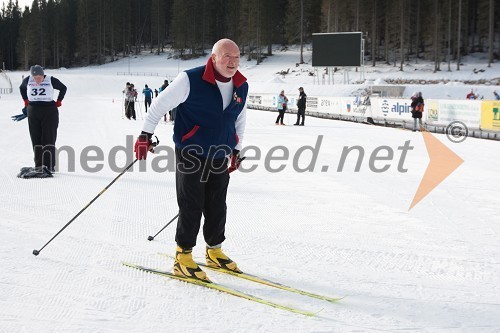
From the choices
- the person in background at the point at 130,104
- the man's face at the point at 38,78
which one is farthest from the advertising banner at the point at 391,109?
the man's face at the point at 38,78

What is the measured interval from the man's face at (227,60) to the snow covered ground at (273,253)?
4.53 ft

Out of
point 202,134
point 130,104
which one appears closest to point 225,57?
point 202,134

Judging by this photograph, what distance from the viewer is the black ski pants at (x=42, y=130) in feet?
25.5

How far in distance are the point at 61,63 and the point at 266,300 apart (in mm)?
98149

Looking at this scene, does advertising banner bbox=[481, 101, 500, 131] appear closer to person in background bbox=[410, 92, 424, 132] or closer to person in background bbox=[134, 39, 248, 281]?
person in background bbox=[410, 92, 424, 132]

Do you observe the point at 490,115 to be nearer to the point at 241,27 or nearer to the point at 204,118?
the point at 204,118

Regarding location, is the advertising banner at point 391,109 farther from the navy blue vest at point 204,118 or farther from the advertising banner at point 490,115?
the navy blue vest at point 204,118

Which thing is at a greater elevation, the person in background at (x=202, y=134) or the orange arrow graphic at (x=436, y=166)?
the person in background at (x=202, y=134)

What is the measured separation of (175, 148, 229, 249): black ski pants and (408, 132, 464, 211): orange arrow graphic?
3.05 m

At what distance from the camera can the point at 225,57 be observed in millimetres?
3350

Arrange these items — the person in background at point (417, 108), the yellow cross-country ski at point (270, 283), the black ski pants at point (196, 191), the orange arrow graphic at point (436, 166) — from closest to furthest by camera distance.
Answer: the yellow cross-country ski at point (270, 283), the black ski pants at point (196, 191), the orange arrow graphic at point (436, 166), the person in background at point (417, 108)

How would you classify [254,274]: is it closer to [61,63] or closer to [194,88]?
[194,88]

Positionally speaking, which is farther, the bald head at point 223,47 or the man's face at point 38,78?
the man's face at point 38,78

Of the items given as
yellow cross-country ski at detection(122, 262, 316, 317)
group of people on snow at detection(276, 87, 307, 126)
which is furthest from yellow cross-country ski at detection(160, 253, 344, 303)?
group of people on snow at detection(276, 87, 307, 126)
